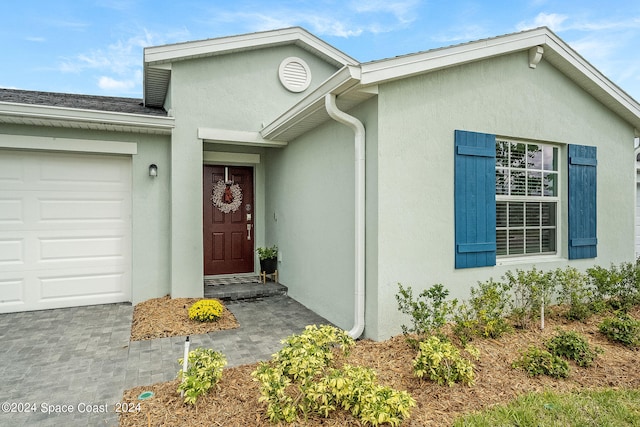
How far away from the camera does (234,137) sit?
621 cm

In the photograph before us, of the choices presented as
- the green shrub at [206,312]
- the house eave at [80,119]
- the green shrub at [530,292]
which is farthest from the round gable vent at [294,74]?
the green shrub at [530,292]

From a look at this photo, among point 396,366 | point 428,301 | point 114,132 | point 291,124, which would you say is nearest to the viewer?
point 396,366

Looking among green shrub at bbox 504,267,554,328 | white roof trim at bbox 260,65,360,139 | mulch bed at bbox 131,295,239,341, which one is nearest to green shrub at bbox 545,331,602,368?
green shrub at bbox 504,267,554,328

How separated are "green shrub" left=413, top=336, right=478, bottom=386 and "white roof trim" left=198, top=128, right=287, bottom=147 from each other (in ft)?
14.6

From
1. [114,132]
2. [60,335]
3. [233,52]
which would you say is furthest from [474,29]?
[60,335]

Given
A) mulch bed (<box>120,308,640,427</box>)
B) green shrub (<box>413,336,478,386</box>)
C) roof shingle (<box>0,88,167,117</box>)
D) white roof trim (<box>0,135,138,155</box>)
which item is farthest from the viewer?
roof shingle (<box>0,88,167,117</box>)

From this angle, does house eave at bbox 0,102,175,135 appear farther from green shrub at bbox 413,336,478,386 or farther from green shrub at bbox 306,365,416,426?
green shrub at bbox 413,336,478,386

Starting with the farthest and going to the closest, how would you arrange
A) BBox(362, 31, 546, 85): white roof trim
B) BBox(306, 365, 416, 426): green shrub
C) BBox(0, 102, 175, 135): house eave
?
BBox(0, 102, 175, 135): house eave, BBox(362, 31, 546, 85): white roof trim, BBox(306, 365, 416, 426): green shrub

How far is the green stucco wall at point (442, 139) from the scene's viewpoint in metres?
3.92

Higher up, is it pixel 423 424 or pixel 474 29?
pixel 474 29

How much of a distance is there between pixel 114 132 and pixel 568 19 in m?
9.17

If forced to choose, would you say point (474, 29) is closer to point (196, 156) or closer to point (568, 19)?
point (568, 19)

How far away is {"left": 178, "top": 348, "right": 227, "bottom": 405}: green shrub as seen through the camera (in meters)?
2.69

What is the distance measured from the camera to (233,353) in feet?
12.4
